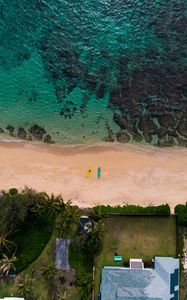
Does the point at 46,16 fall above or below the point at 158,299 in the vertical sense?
above

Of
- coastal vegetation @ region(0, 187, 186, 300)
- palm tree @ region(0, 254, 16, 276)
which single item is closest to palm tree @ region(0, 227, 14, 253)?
coastal vegetation @ region(0, 187, 186, 300)

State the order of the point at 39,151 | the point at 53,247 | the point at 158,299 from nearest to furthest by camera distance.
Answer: the point at 158,299
the point at 53,247
the point at 39,151

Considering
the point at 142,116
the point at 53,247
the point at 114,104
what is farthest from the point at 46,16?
the point at 53,247

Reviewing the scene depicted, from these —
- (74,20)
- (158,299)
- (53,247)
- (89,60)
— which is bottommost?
(158,299)

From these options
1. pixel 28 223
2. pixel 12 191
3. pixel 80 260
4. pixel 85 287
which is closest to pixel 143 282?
pixel 85 287

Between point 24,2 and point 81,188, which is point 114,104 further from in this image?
point 24,2

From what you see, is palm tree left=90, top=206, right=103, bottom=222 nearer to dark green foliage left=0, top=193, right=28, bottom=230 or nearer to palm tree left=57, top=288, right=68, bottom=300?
dark green foliage left=0, top=193, right=28, bottom=230

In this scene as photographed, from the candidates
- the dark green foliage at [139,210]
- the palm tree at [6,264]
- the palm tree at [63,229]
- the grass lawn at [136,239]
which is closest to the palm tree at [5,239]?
the palm tree at [6,264]
